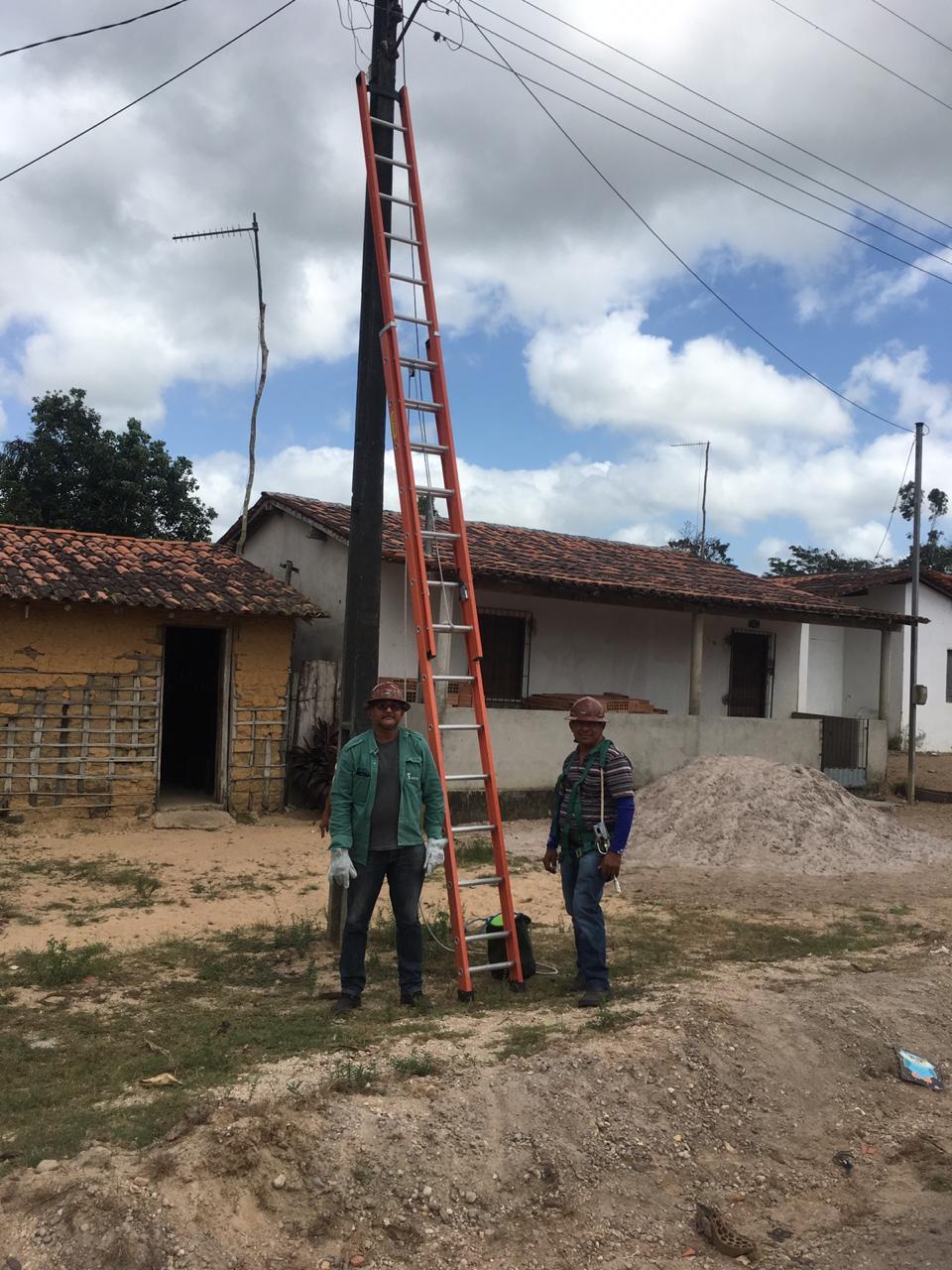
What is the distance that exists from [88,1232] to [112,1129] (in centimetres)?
66

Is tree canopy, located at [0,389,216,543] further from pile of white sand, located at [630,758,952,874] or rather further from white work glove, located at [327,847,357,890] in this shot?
white work glove, located at [327,847,357,890]

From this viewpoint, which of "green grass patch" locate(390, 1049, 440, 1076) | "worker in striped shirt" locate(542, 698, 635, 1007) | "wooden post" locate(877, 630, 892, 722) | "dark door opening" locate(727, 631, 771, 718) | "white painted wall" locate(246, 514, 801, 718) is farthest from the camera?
"dark door opening" locate(727, 631, 771, 718)

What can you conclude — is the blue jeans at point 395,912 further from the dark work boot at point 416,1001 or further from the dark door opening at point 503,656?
the dark door opening at point 503,656

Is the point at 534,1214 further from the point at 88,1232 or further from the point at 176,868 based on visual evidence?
the point at 176,868

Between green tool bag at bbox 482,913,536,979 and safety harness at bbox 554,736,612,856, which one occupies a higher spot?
safety harness at bbox 554,736,612,856

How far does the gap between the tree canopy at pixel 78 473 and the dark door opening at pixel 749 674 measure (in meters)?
13.3

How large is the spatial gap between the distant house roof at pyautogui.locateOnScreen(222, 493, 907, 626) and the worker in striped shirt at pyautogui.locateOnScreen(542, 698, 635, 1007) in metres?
7.23

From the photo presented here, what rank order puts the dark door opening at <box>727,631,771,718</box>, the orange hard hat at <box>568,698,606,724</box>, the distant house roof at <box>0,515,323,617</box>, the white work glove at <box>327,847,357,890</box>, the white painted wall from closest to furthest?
the white work glove at <box>327,847,357,890</box>
the orange hard hat at <box>568,698,606,724</box>
the distant house roof at <box>0,515,323,617</box>
the white painted wall
the dark door opening at <box>727,631,771,718</box>

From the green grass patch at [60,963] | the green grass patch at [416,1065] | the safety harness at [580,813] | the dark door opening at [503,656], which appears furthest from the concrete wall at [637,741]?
the green grass patch at [416,1065]

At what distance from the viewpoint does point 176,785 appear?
49.4 ft

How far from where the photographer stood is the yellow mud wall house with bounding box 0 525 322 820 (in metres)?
11.5

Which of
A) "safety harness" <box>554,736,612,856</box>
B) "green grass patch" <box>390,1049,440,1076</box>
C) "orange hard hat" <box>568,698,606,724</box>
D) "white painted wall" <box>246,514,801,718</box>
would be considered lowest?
"green grass patch" <box>390,1049,440,1076</box>

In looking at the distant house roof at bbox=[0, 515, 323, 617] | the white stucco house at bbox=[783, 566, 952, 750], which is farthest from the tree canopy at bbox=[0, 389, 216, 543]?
the white stucco house at bbox=[783, 566, 952, 750]

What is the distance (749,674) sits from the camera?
1828 centimetres
